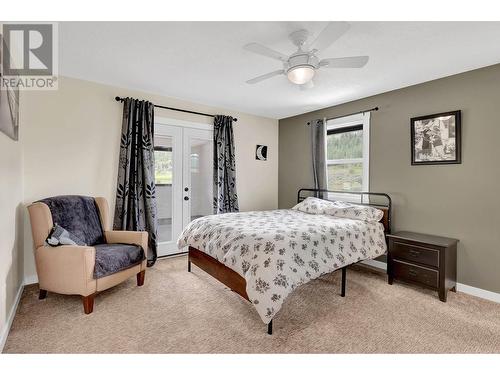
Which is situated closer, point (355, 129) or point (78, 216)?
point (78, 216)

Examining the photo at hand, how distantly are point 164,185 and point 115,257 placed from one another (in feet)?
5.18

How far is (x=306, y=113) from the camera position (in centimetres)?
468

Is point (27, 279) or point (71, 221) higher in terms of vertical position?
point (71, 221)

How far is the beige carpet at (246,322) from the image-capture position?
1882 millimetres

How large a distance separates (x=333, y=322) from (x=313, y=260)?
541 millimetres

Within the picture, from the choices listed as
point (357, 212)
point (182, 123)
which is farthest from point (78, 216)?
point (357, 212)

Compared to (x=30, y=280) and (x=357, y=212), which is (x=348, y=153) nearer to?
(x=357, y=212)

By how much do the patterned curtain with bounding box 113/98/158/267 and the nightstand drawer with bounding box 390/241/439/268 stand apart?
3.09m

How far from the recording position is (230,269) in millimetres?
2459
